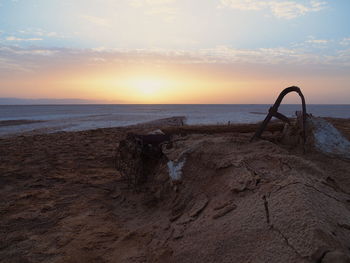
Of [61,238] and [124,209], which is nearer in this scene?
[61,238]

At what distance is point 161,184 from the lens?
11.4 ft

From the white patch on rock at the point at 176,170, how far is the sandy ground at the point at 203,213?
0.07 metres

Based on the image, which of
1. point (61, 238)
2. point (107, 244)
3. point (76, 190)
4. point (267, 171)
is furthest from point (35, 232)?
point (267, 171)

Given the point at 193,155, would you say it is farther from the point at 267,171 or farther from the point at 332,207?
the point at 332,207

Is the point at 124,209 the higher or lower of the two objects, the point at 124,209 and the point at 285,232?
the lower

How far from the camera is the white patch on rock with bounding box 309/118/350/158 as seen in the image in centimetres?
313

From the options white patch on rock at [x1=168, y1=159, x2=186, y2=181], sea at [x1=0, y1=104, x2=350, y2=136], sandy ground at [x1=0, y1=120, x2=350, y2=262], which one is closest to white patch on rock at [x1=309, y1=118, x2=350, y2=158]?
sandy ground at [x1=0, y1=120, x2=350, y2=262]

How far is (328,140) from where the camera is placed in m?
3.23

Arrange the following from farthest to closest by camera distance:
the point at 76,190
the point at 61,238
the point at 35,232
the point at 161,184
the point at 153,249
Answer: the point at 76,190
the point at 161,184
the point at 35,232
the point at 61,238
the point at 153,249

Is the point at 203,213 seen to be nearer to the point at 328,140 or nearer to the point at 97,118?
the point at 328,140

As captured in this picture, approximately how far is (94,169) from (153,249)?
359 cm

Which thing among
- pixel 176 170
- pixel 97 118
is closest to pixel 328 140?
pixel 176 170

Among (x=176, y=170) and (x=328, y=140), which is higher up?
(x=328, y=140)

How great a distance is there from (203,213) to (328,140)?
176 centimetres
